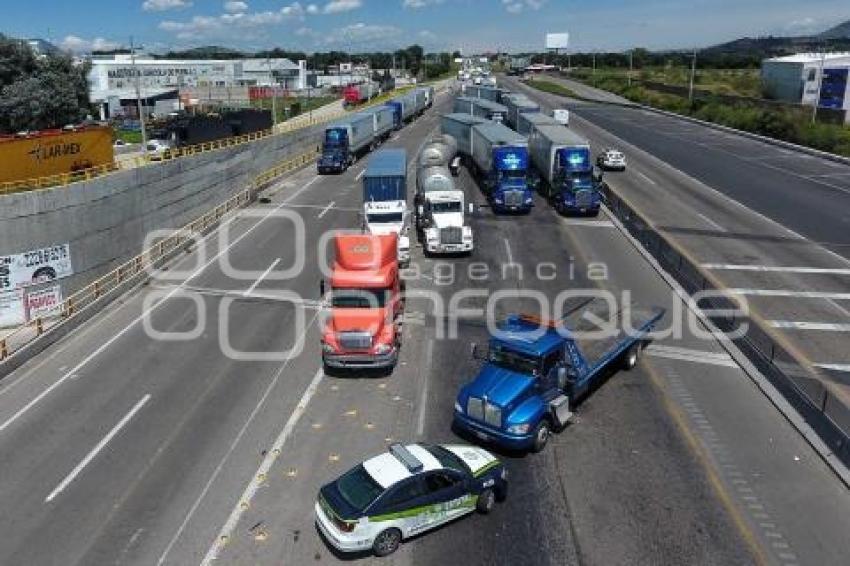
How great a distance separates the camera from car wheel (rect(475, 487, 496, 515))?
14.0 meters

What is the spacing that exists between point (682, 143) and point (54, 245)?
61.8 meters

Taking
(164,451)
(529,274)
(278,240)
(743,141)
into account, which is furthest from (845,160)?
(164,451)

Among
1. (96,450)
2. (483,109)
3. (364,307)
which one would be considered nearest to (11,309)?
(96,450)

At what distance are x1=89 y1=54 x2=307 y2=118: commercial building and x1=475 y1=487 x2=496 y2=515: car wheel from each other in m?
92.2

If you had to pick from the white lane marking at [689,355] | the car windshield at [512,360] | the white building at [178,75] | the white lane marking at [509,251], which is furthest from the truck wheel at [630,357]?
the white building at [178,75]

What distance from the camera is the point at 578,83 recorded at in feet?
581

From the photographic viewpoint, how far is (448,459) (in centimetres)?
1415

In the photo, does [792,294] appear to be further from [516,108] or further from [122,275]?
[516,108]

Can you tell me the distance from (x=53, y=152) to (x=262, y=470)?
31.5 meters

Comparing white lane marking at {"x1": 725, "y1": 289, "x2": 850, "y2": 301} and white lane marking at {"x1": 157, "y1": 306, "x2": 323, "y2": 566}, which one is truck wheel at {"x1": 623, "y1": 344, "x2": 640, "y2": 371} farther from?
white lane marking at {"x1": 157, "y1": 306, "x2": 323, "y2": 566}

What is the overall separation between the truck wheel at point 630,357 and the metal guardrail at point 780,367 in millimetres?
3534

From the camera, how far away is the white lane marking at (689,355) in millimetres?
21016

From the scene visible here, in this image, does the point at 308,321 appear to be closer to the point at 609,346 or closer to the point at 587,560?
the point at 609,346

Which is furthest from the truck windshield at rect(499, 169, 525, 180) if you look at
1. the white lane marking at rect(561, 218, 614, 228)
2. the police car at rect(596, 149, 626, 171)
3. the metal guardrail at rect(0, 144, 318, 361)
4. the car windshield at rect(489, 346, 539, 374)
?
the car windshield at rect(489, 346, 539, 374)
